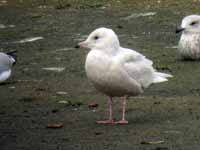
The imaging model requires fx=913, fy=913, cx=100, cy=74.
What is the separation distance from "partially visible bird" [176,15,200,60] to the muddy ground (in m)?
0.12

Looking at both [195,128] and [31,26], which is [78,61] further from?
[195,128]

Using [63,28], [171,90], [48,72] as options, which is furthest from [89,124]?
[63,28]

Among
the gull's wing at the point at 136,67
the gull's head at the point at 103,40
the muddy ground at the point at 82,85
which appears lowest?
the muddy ground at the point at 82,85

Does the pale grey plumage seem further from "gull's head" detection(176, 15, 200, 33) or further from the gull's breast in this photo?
"gull's head" detection(176, 15, 200, 33)

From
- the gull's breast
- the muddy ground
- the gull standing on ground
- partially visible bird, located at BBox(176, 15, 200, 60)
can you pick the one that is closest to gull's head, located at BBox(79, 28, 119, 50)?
the gull standing on ground

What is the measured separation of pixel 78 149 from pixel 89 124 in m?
1.11

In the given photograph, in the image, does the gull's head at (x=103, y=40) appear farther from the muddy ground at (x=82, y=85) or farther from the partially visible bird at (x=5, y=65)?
the partially visible bird at (x=5, y=65)

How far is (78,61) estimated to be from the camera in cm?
1200

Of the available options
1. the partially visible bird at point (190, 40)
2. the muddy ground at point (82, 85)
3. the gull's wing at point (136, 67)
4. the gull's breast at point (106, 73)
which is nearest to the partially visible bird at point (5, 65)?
the muddy ground at point (82, 85)

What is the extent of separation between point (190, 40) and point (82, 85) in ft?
6.38

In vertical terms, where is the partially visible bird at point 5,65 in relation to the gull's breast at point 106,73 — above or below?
below

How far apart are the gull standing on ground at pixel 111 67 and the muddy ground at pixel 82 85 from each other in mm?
299

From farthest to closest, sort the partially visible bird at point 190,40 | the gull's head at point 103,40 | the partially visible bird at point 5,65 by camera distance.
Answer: the partially visible bird at point 190,40, the partially visible bird at point 5,65, the gull's head at point 103,40

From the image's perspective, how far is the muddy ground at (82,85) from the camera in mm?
7574
